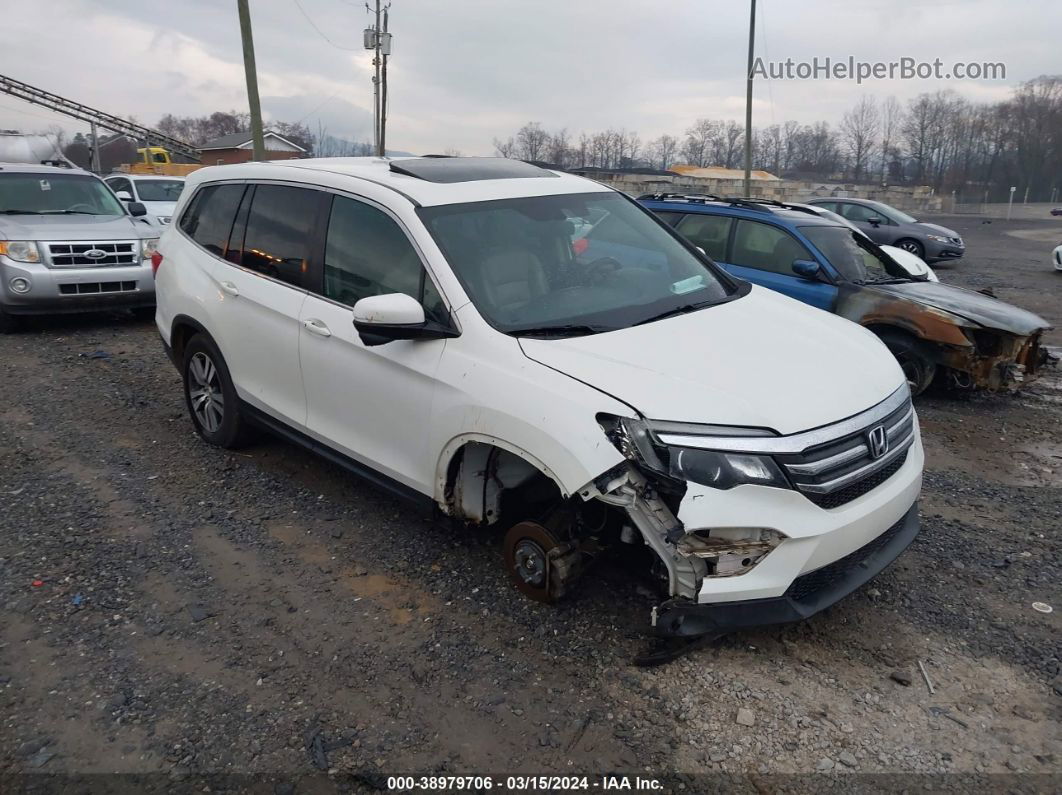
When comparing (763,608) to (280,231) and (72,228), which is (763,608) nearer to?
(280,231)

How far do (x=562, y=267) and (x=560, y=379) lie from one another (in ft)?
3.11

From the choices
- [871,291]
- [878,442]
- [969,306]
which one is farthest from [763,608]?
[969,306]

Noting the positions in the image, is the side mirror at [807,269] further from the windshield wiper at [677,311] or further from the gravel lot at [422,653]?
the windshield wiper at [677,311]

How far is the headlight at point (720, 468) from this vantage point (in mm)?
2744

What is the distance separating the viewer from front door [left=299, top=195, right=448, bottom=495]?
3535 millimetres

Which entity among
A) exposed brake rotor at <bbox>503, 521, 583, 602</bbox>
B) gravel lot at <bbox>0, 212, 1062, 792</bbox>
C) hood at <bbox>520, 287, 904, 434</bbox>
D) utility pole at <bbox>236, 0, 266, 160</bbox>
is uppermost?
utility pole at <bbox>236, 0, 266, 160</bbox>

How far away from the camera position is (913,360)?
688cm

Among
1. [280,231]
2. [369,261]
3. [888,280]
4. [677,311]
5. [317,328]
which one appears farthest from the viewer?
[888,280]

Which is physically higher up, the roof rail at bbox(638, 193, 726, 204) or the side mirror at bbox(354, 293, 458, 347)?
the roof rail at bbox(638, 193, 726, 204)

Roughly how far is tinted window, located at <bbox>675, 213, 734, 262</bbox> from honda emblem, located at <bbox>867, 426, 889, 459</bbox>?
16.4 ft

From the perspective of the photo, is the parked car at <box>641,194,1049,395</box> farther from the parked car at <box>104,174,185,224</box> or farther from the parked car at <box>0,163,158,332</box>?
the parked car at <box>104,174,185,224</box>

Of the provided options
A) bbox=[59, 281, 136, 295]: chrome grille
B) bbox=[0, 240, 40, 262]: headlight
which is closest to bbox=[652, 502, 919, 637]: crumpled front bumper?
bbox=[59, 281, 136, 295]: chrome grille

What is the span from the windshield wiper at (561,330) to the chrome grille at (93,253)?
7397 mm

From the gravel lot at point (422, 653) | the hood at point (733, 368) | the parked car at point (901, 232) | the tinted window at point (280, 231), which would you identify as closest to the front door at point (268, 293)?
the tinted window at point (280, 231)
